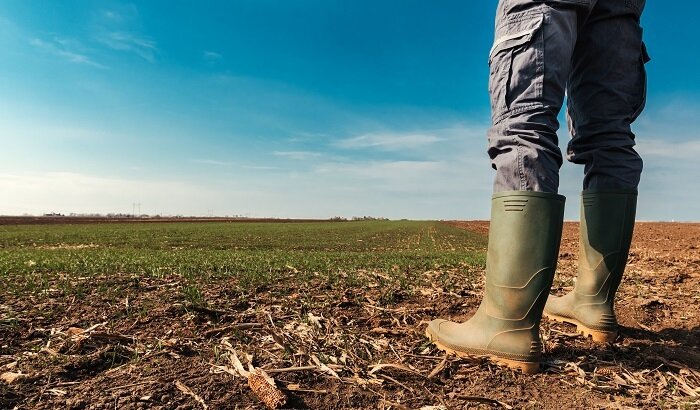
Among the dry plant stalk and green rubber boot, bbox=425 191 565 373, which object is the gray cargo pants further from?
the dry plant stalk

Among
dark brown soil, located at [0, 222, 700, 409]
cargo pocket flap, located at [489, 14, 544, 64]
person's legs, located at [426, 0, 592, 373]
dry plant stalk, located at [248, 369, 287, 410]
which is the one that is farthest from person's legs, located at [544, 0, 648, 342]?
dry plant stalk, located at [248, 369, 287, 410]

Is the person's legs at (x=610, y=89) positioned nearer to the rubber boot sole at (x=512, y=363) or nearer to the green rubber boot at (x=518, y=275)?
the green rubber boot at (x=518, y=275)

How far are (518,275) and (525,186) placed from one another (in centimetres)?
42

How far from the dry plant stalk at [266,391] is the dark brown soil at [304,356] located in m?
0.03

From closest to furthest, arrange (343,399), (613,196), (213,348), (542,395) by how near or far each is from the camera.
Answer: (343,399)
(542,395)
(213,348)
(613,196)

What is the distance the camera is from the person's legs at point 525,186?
1.89 m

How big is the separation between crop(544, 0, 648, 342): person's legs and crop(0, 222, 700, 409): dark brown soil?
0.93 ft

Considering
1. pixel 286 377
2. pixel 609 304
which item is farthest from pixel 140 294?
pixel 609 304

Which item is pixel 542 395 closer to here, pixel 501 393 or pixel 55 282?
pixel 501 393

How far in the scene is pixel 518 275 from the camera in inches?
75.2

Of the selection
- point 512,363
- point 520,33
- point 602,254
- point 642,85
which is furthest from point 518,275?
point 642,85

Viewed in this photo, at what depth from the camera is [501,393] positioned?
1.72 m

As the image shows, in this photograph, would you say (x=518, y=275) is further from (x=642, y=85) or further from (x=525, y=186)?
(x=642, y=85)

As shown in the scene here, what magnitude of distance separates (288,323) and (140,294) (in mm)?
1435
